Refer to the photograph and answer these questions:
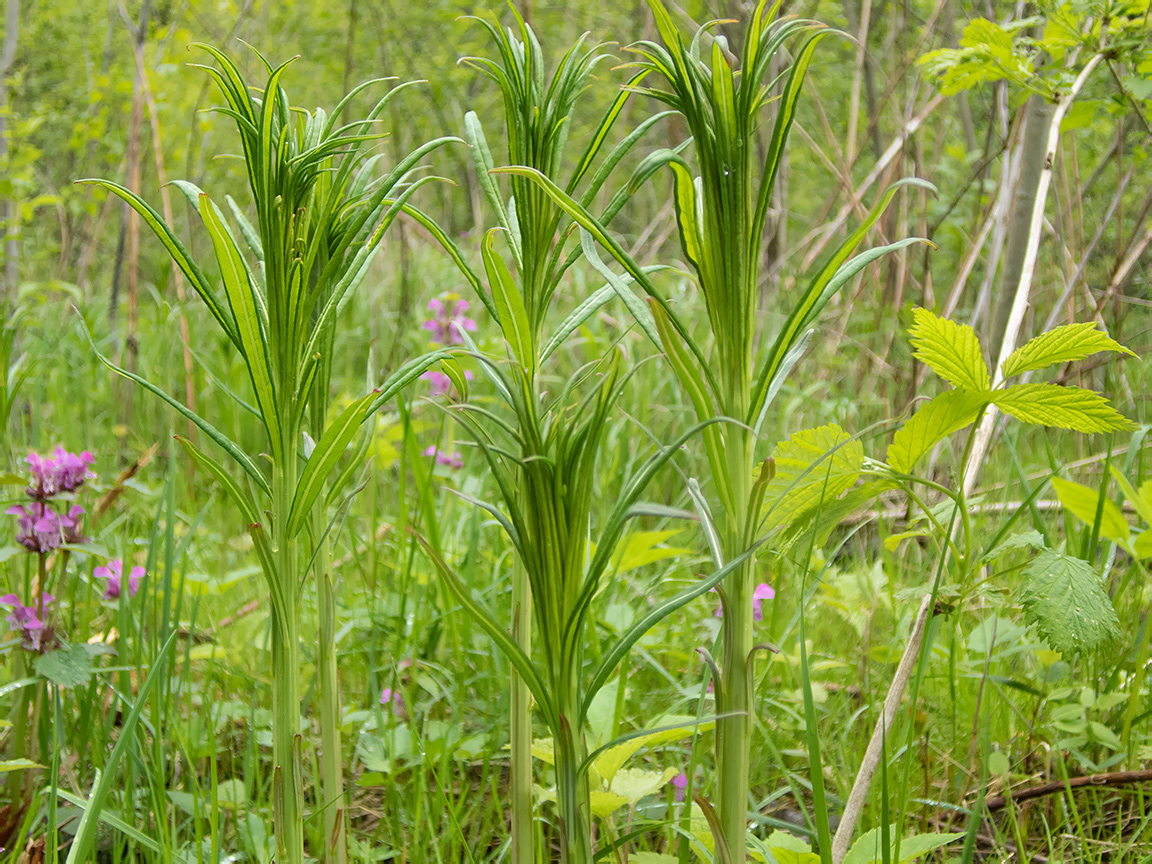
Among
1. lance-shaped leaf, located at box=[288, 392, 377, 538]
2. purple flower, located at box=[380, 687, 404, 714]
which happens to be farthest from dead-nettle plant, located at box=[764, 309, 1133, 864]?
purple flower, located at box=[380, 687, 404, 714]

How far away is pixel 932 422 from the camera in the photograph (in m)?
0.91

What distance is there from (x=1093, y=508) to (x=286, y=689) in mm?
924

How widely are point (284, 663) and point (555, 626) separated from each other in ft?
0.82

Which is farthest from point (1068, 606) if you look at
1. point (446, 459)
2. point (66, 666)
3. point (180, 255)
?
point (446, 459)

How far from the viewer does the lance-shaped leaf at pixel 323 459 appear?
74 cm

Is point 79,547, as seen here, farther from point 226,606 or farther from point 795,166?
point 795,166

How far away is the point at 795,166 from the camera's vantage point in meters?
9.68

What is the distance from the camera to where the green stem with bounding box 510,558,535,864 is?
788 millimetres

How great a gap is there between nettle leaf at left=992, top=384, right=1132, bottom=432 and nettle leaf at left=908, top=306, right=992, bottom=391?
0.03 meters

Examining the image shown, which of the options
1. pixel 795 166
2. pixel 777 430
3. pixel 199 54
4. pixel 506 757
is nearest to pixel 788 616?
pixel 506 757

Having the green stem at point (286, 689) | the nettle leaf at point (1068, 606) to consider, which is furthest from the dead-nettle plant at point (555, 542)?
the nettle leaf at point (1068, 606)

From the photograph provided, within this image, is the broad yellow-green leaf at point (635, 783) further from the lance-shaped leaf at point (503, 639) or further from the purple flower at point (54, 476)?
the purple flower at point (54, 476)

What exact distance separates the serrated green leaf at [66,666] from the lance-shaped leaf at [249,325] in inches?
20.0

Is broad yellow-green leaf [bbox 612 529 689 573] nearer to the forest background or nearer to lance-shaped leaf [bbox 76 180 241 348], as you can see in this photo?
the forest background
